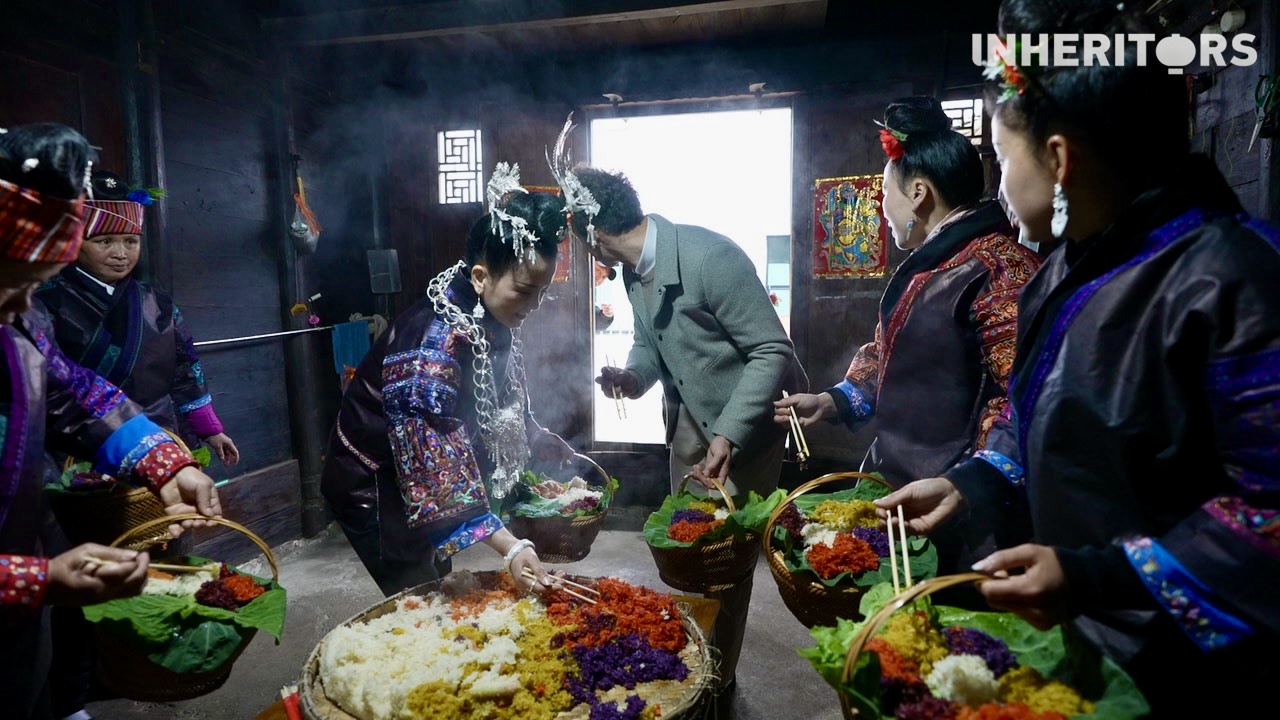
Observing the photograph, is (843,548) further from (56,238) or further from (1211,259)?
(56,238)

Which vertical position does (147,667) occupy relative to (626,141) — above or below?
below

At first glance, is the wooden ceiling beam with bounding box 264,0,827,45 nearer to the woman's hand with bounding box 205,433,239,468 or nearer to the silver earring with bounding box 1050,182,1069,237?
the woman's hand with bounding box 205,433,239,468

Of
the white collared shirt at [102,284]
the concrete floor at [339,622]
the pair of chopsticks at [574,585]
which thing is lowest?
the concrete floor at [339,622]

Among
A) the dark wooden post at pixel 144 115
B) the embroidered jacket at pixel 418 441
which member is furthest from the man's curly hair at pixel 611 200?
the dark wooden post at pixel 144 115

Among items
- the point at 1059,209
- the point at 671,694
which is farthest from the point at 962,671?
the point at 1059,209

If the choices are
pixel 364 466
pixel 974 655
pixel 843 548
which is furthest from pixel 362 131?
pixel 974 655

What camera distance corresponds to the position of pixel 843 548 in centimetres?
231

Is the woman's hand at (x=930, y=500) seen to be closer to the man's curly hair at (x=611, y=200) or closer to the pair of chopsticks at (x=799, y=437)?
the pair of chopsticks at (x=799, y=437)

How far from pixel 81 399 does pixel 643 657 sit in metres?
1.97

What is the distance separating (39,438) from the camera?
1727mm

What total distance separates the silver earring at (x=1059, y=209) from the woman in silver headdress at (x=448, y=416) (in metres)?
1.73

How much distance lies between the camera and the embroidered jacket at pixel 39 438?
1445mm

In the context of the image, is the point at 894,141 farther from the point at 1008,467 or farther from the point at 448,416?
the point at 448,416

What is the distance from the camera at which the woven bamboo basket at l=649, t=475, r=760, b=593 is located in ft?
8.89
